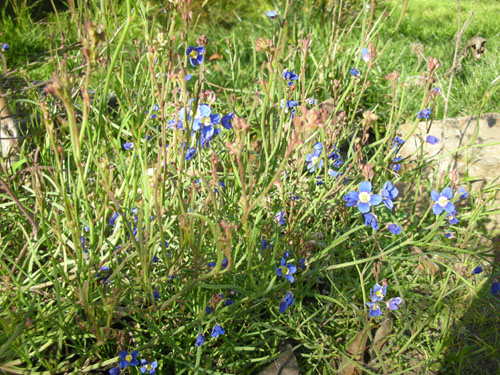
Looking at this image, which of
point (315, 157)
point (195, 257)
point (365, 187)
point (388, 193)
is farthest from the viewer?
point (315, 157)

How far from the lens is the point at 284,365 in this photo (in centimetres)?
164

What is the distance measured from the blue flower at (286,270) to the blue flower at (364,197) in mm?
308

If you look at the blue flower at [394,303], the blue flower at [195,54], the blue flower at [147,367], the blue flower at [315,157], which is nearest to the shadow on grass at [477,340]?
the blue flower at [394,303]

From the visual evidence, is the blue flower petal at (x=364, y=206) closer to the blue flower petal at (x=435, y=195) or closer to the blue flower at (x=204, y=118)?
the blue flower petal at (x=435, y=195)

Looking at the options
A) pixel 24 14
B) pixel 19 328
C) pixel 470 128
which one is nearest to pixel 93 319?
pixel 19 328

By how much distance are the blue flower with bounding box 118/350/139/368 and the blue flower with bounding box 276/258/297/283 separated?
1.77ft

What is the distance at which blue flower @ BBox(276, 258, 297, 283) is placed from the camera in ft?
5.01

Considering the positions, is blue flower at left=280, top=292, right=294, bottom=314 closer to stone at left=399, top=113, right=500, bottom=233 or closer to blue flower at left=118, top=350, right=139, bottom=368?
blue flower at left=118, top=350, right=139, bottom=368

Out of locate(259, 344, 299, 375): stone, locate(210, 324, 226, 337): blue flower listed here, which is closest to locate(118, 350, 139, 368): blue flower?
locate(210, 324, 226, 337): blue flower

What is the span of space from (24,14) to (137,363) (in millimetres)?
4013

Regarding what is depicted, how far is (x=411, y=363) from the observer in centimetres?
179

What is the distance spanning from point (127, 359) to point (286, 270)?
0.61m

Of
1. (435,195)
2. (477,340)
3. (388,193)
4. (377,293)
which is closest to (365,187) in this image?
(388,193)

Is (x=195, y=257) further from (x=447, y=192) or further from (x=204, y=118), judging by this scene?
(x=447, y=192)
